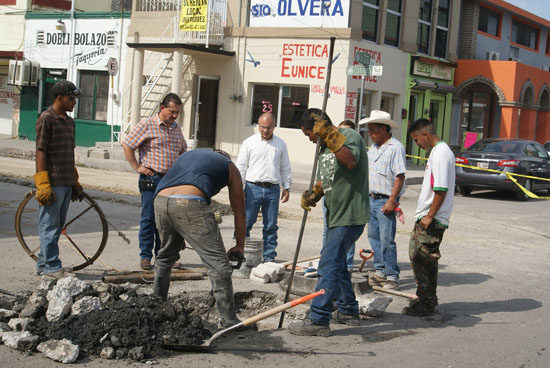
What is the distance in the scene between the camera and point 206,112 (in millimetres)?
23797

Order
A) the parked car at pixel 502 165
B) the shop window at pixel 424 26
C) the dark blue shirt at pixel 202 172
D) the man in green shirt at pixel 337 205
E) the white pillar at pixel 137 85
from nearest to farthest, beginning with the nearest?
the dark blue shirt at pixel 202 172
the man in green shirt at pixel 337 205
the parked car at pixel 502 165
the white pillar at pixel 137 85
the shop window at pixel 424 26

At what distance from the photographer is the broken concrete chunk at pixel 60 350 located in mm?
4781

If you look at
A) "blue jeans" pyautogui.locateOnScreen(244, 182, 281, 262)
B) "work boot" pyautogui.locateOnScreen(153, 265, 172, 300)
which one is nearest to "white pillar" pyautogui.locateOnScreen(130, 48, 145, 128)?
"blue jeans" pyautogui.locateOnScreen(244, 182, 281, 262)

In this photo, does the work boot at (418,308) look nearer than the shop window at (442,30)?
Yes

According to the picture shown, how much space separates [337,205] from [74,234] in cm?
519

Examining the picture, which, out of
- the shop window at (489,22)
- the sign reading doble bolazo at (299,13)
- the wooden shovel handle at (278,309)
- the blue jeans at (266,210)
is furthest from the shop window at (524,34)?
the wooden shovel handle at (278,309)

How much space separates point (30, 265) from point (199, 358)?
3.48m

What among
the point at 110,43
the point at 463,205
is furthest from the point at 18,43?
the point at 463,205

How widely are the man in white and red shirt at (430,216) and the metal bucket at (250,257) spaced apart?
6.65 ft

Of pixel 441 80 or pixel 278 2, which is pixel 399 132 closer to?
pixel 441 80

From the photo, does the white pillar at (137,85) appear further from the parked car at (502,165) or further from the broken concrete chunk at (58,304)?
the broken concrete chunk at (58,304)

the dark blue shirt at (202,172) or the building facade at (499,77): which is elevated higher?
the building facade at (499,77)

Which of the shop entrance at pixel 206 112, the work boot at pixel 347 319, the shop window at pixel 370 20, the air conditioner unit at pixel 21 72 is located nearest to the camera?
the work boot at pixel 347 319

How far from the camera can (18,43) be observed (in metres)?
28.4
